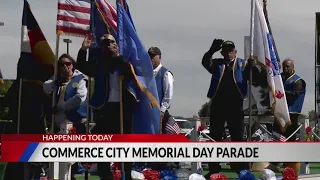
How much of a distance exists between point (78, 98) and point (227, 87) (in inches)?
85.7

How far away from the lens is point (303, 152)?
1010cm

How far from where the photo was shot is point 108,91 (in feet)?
34.0

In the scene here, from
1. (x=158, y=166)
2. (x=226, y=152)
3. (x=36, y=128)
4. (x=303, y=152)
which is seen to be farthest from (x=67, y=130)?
(x=303, y=152)

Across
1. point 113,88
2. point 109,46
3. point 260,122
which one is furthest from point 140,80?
point 260,122

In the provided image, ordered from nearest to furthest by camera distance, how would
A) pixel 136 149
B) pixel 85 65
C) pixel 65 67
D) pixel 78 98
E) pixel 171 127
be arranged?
pixel 136 149 → pixel 85 65 → pixel 65 67 → pixel 78 98 → pixel 171 127

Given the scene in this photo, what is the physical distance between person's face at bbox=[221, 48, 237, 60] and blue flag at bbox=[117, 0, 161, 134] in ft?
4.12

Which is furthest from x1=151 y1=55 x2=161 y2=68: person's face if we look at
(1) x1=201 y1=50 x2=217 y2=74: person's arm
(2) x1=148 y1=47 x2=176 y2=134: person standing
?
(1) x1=201 y1=50 x2=217 y2=74: person's arm

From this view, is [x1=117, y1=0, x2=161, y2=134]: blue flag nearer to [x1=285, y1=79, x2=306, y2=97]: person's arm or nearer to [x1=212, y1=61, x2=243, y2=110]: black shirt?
[x1=212, y1=61, x2=243, y2=110]: black shirt

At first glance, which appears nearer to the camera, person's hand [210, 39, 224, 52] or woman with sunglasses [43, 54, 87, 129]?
woman with sunglasses [43, 54, 87, 129]

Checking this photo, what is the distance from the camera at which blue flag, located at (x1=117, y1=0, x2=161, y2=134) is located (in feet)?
34.1

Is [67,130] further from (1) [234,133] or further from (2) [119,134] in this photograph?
(1) [234,133]

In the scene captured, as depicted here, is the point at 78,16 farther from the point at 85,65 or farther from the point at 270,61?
the point at 270,61

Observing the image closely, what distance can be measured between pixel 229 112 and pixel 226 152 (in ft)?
4.74

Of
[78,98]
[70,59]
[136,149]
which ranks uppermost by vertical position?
[70,59]
